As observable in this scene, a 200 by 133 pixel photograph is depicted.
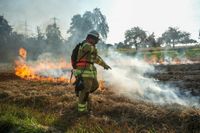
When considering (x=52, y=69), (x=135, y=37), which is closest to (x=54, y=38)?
(x=135, y=37)

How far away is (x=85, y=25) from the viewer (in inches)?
2116

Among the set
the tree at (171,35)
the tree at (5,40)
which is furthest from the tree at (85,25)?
the tree at (171,35)

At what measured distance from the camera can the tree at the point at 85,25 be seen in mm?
53812

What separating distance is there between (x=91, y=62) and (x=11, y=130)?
116 inches

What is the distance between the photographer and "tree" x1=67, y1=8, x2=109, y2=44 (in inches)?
2119

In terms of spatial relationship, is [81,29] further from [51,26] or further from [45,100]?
[45,100]

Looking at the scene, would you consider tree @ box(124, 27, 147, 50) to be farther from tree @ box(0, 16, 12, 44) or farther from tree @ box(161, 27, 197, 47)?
tree @ box(0, 16, 12, 44)

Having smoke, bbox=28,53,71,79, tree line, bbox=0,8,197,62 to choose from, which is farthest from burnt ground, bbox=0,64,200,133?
tree line, bbox=0,8,197,62

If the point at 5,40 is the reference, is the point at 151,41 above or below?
above

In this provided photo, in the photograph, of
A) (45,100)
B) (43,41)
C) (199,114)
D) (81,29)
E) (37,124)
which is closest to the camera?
(37,124)

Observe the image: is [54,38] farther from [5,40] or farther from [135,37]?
[135,37]

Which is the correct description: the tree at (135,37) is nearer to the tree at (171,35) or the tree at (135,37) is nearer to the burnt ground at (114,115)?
the tree at (171,35)

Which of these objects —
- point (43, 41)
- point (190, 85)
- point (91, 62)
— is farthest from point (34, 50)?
point (91, 62)

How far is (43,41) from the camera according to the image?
2470 inches
